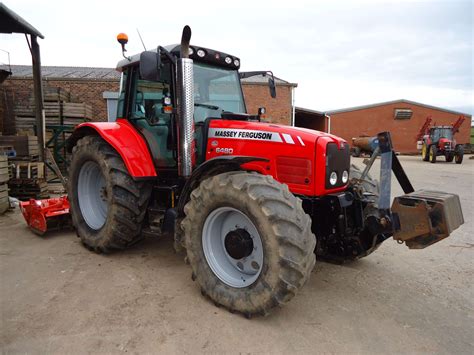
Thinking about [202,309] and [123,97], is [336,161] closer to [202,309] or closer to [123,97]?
[202,309]

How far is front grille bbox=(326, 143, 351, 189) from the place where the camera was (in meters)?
2.99

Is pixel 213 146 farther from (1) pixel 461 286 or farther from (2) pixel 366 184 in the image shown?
(1) pixel 461 286

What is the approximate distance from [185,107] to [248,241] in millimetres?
Result: 1363

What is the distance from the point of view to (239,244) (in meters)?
2.83

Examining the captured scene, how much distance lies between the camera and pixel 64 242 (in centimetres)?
451

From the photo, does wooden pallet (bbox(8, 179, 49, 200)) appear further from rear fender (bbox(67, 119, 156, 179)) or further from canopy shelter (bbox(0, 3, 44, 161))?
rear fender (bbox(67, 119, 156, 179))

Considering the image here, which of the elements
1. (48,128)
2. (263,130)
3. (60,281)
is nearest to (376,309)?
(263,130)

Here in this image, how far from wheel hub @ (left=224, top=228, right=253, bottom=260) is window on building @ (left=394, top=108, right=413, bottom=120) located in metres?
30.4

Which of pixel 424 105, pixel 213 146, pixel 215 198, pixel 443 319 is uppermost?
pixel 424 105

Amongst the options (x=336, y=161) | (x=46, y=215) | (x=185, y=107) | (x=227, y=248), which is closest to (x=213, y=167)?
(x=185, y=107)

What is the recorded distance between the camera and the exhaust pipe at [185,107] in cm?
310

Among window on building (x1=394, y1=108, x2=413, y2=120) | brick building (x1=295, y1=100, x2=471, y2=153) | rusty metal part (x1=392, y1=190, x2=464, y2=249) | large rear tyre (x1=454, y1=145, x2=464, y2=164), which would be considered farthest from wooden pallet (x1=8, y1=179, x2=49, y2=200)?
window on building (x1=394, y1=108, x2=413, y2=120)

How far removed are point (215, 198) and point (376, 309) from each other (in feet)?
5.51

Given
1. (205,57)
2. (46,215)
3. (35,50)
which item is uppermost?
(35,50)
